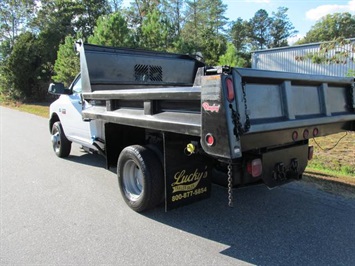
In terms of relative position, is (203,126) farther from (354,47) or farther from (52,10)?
(52,10)

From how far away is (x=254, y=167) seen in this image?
3.26 metres

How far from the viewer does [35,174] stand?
615 centimetres

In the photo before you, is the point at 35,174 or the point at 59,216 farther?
the point at 35,174

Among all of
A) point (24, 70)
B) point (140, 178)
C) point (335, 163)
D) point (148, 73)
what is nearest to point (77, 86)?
point (148, 73)

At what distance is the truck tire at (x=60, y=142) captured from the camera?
708 cm

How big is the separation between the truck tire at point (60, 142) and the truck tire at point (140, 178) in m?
3.22

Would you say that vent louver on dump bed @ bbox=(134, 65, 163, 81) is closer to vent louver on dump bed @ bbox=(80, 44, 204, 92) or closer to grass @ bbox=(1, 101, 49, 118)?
vent louver on dump bed @ bbox=(80, 44, 204, 92)

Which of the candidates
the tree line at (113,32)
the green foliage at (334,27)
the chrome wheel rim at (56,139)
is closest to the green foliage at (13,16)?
the tree line at (113,32)

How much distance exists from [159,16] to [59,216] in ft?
48.5

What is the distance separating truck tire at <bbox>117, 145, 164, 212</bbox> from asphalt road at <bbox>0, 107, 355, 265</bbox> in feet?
0.70

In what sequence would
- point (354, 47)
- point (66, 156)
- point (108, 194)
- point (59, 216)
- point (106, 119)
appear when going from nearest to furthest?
point (59, 216) < point (106, 119) < point (108, 194) < point (66, 156) < point (354, 47)

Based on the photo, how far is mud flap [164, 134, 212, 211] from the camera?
3.68 meters

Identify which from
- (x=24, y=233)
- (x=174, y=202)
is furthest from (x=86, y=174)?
(x=174, y=202)

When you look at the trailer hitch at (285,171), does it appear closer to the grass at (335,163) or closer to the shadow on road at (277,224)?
the shadow on road at (277,224)
